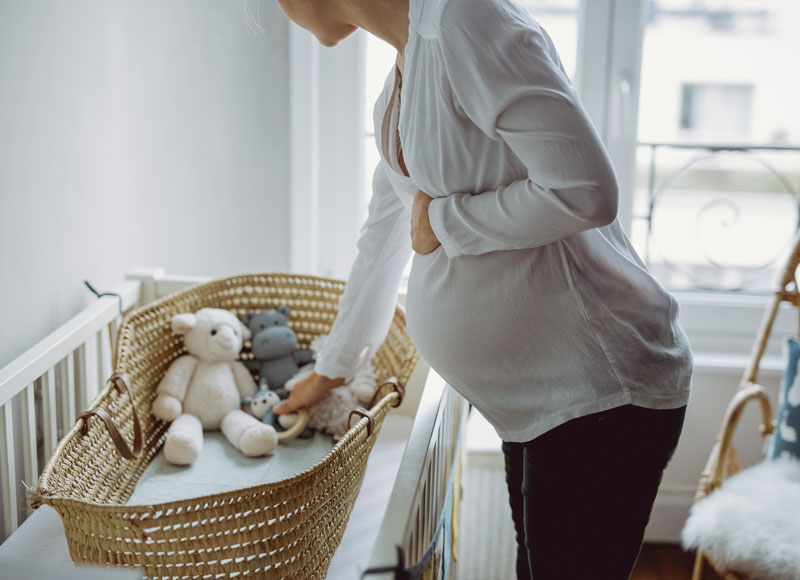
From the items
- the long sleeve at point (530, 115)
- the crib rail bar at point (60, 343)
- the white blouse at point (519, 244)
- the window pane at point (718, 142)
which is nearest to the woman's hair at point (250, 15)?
the white blouse at point (519, 244)

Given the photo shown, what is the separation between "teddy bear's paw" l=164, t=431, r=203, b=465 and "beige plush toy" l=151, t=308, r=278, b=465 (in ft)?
0.05

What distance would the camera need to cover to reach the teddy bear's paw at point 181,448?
1.27 m

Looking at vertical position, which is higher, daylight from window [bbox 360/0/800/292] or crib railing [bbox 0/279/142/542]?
daylight from window [bbox 360/0/800/292]

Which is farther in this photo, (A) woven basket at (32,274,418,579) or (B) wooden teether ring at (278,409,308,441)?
(B) wooden teether ring at (278,409,308,441)

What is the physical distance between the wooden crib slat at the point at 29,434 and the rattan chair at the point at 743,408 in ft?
3.92

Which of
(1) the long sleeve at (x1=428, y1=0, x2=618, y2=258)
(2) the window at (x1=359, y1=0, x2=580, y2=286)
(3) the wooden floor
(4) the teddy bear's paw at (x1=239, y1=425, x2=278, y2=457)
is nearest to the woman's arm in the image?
(4) the teddy bear's paw at (x1=239, y1=425, x2=278, y2=457)

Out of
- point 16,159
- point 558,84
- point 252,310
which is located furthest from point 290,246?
point 558,84

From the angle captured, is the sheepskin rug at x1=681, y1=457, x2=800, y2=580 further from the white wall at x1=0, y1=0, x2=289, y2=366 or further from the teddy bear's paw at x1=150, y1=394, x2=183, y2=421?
the white wall at x1=0, y1=0, x2=289, y2=366

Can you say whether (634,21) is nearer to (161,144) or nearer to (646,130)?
(646,130)

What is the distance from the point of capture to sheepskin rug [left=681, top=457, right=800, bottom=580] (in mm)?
1361

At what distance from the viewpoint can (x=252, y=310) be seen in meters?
1.59

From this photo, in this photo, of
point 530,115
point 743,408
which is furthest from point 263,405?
point 743,408

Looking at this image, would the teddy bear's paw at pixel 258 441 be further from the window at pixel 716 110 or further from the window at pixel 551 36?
the window at pixel 716 110

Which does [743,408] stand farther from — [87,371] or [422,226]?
[87,371]
